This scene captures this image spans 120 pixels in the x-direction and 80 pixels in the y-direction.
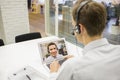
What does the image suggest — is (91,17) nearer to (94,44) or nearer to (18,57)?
(94,44)

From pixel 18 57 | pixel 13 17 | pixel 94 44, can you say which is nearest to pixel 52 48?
pixel 18 57

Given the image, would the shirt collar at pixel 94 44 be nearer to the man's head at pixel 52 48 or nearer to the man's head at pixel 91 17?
the man's head at pixel 91 17

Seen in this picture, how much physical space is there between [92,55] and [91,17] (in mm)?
203

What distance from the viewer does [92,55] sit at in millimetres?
758

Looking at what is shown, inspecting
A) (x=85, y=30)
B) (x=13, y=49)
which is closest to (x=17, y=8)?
(x=13, y=49)

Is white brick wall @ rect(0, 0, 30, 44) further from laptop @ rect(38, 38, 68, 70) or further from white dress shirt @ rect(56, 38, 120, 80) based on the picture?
white dress shirt @ rect(56, 38, 120, 80)

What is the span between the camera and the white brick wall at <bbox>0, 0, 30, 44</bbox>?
128 inches

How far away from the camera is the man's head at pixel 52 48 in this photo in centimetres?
149

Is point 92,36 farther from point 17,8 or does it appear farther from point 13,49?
point 17,8

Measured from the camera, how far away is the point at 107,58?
29.2 inches

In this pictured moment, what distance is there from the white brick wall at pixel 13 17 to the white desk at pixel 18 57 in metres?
1.48

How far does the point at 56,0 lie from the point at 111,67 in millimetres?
3702

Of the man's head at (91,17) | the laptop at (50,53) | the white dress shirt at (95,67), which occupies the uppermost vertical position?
the man's head at (91,17)

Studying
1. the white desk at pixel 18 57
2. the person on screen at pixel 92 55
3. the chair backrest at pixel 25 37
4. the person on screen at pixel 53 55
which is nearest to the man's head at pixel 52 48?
the person on screen at pixel 53 55
